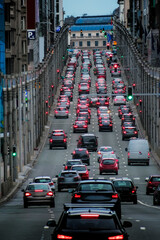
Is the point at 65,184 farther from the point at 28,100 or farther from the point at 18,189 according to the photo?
the point at 28,100

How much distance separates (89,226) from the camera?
52.9ft

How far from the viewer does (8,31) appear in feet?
343

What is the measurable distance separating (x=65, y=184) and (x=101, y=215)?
33.8 metres

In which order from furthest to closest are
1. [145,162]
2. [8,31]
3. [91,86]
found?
[91,86], [8,31], [145,162]

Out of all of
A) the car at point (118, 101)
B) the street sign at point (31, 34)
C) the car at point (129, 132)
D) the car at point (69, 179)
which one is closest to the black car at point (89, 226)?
the car at point (69, 179)

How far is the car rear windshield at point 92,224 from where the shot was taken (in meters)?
16.1

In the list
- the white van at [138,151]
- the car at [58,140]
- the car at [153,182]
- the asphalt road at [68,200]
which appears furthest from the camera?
the car at [58,140]

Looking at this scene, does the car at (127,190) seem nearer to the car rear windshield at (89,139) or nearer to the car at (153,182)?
the car at (153,182)

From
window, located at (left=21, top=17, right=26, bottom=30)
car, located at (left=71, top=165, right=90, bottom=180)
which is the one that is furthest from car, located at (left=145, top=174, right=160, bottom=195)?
window, located at (left=21, top=17, right=26, bottom=30)

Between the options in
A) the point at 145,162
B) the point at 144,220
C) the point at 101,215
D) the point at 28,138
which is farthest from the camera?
the point at 28,138

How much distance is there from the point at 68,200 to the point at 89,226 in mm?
28628

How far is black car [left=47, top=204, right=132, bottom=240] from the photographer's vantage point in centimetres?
1591

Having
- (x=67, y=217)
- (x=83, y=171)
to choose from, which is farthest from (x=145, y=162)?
(x=67, y=217)

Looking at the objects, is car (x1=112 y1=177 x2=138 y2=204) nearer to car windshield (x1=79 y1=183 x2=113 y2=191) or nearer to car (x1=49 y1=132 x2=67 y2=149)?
car windshield (x1=79 y1=183 x2=113 y2=191)
